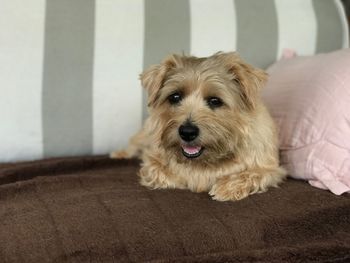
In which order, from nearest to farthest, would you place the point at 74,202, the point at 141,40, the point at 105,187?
1. the point at 74,202
2. the point at 105,187
3. the point at 141,40

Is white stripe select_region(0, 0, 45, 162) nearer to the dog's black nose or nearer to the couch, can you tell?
the couch

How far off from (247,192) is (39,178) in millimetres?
733

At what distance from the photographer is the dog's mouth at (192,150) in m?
1.60

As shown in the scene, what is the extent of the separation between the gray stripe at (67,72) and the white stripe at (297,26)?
863 millimetres

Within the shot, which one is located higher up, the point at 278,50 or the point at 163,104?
the point at 278,50

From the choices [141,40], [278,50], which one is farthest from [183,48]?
[278,50]

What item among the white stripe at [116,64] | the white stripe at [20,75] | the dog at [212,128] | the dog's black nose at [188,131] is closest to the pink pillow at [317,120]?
the dog at [212,128]

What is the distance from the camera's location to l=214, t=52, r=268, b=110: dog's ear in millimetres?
1633

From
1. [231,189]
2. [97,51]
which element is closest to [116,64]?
[97,51]

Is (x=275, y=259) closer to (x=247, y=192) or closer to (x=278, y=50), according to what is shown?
(x=247, y=192)

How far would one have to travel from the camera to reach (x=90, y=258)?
4.05 ft

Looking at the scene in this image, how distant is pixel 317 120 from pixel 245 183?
34 centimetres

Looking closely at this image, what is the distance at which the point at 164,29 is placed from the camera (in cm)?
211

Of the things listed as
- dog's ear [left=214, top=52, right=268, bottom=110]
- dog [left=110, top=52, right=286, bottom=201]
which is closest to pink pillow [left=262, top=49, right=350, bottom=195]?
dog [left=110, top=52, right=286, bottom=201]
